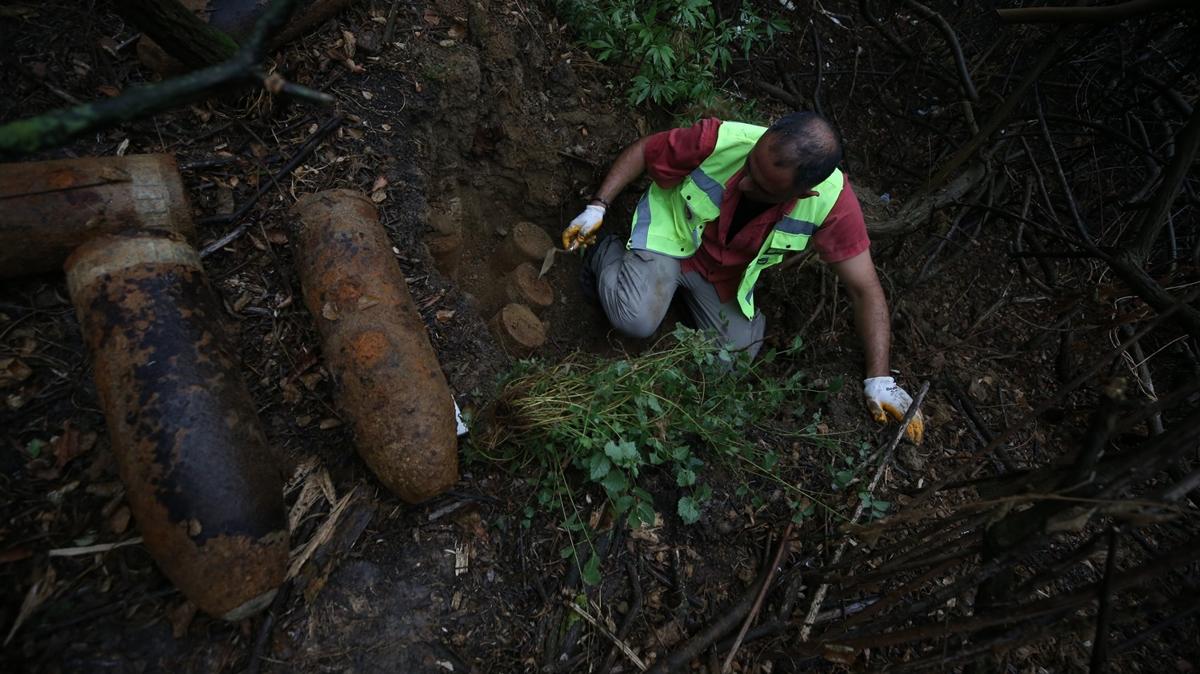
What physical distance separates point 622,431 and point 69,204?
1.90 metres

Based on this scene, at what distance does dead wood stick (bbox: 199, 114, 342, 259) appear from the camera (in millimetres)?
2188

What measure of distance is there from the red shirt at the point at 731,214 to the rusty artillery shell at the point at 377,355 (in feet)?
5.20

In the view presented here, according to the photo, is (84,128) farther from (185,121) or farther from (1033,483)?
(1033,483)

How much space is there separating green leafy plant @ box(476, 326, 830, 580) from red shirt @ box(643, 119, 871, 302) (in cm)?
82

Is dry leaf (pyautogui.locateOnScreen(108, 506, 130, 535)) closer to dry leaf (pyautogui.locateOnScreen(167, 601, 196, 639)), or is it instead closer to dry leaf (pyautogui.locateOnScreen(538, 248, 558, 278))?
dry leaf (pyautogui.locateOnScreen(167, 601, 196, 639))

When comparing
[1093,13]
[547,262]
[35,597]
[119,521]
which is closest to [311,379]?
[119,521]

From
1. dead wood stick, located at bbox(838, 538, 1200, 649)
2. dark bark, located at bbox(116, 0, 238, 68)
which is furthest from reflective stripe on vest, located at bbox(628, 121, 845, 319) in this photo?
dark bark, located at bbox(116, 0, 238, 68)

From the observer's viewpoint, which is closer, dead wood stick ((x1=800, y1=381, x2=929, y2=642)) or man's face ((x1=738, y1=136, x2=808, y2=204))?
dead wood stick ((x1=800, y1=381, x2=929, y2=642))

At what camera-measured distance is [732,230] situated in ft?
10.2

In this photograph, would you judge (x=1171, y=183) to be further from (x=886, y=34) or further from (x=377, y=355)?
(x=377, y=355)

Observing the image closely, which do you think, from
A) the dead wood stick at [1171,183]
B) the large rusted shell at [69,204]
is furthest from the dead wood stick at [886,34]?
the large rusted shell at [69,204]

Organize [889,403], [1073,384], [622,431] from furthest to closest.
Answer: [889,403] < [622,431] < [1073,384]

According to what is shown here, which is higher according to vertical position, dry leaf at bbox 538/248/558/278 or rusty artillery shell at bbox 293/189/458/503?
rusty artillery shell at bbox 293/189/458/503

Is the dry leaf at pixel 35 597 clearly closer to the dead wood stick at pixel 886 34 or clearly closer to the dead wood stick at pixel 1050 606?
the dead wood stick at pixel 1050 606
